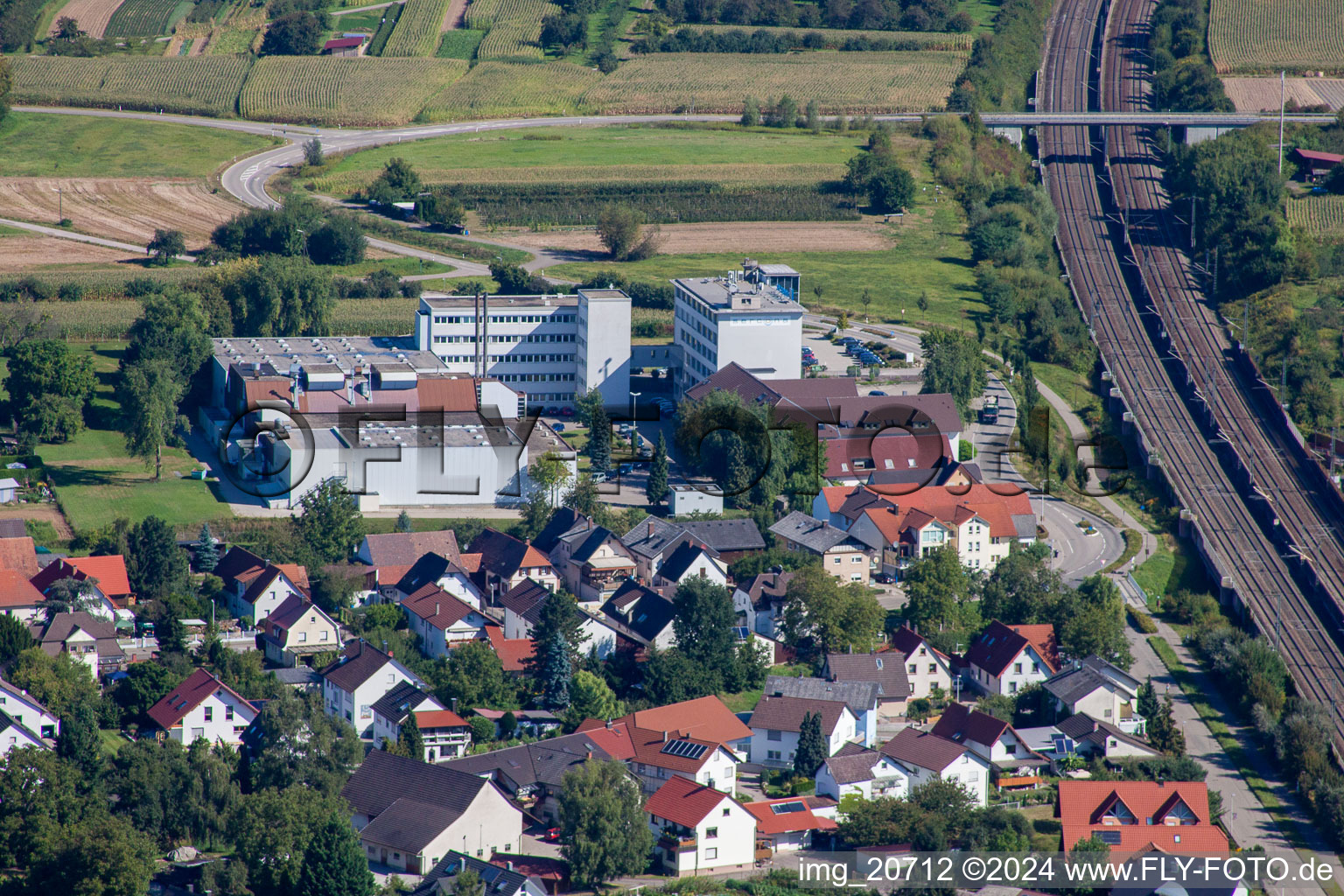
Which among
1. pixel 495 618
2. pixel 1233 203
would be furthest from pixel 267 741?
Answer: pixel 1233 203

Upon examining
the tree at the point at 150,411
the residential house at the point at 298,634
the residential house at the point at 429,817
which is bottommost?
the residential house at the point at 429,817

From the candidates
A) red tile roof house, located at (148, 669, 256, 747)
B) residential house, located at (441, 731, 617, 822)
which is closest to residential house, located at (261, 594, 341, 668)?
red tile roof house, located at (148, 669, 256, 747)

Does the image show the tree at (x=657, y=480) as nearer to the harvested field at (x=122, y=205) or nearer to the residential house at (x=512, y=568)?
the residential house at (x=512, y=568)

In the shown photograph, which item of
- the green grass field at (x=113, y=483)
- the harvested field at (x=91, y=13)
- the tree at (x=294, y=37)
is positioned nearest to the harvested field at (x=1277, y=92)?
the tree at (x=294, y=37)

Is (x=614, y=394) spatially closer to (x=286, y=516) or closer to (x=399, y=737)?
(x=286, y=516)

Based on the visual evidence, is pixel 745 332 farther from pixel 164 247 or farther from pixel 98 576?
pixel 164 247

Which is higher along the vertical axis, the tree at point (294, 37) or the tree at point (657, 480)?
the tree at point (294, 37)

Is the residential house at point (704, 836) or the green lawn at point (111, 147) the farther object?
the green lawn at point (111, 147)

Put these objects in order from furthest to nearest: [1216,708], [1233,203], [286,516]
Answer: [1233,203], [286,516], [1216,708]
